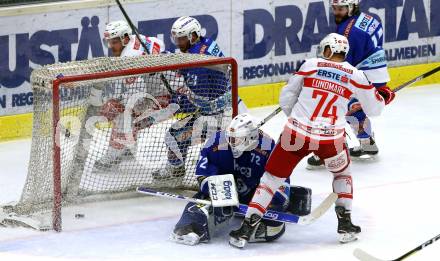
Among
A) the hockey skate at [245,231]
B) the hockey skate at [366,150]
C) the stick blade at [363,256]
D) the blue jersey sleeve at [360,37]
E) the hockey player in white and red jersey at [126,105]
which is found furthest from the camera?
the hockey skate at [366,150]

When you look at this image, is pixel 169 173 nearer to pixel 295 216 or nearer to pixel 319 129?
pixel 295 216

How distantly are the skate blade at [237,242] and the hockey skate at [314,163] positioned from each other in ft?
5.47

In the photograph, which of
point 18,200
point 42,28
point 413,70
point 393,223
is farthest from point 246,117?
point 413,70

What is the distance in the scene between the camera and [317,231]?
21.7 feet

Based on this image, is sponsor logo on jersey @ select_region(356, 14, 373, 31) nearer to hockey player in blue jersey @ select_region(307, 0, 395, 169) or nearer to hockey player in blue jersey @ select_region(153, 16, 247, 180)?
hockey player in blue jersey @ select_region(307, 0, 395, 169)

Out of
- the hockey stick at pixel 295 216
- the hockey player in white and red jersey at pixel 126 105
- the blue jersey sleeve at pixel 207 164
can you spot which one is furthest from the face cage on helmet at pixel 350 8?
the hockey stick at pixel 295 216

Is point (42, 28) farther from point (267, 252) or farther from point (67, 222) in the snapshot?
point (267, 252)

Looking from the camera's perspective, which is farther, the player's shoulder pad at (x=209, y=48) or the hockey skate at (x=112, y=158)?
the player's shoulder pad at (x=209, y=48)

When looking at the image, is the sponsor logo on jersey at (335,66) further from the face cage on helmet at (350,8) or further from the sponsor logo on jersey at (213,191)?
the face cage on helmet at (350,8)

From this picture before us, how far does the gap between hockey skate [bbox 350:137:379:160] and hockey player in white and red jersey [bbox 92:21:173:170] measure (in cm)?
139

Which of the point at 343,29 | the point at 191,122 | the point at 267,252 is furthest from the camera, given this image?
the point at 343,29

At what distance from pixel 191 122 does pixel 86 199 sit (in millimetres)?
735

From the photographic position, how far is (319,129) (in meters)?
6.32

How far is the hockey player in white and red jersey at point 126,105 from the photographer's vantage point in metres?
7.18
